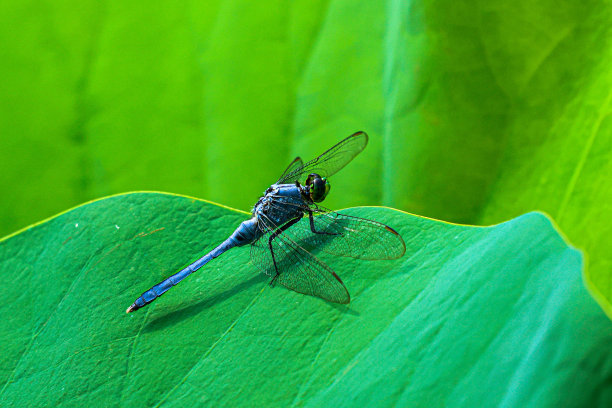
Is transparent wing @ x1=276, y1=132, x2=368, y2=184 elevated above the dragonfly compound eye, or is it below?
above

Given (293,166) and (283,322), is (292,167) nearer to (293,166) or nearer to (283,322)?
(293,166)

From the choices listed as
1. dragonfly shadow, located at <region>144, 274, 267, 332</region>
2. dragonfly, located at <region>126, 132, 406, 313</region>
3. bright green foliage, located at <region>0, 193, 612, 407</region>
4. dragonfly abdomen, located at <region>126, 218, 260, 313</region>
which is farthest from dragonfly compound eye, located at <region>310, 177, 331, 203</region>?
dragonfly shadow, located at <region>144, 274, 267, 332</region>

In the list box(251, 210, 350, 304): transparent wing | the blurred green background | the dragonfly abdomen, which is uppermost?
the blurred green background

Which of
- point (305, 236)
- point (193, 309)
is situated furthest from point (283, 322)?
point (305, 236)

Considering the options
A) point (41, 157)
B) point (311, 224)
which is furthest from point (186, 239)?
point (41, 157)

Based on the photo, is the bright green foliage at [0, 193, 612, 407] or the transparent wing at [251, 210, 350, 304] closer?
the bright green foliage at [0, 193, 612, 407]

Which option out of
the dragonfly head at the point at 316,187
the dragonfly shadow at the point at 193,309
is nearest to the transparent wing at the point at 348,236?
the dragonfly head at the point at 316,187

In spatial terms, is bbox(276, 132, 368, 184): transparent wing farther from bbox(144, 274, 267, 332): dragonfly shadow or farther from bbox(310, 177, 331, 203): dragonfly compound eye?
bbox(144, 274, 267, 332): dragonfly shadow

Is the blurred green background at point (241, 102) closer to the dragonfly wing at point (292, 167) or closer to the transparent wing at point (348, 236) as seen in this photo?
the dragonfly wing at point (292, 167)
